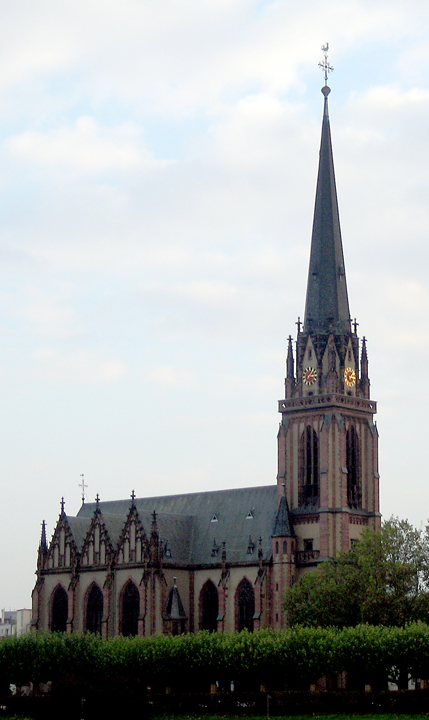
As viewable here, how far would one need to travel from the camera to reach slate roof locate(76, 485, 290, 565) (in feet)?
567

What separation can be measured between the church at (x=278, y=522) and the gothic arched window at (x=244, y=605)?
0.12 meters

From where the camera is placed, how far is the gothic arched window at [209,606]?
6845 inches

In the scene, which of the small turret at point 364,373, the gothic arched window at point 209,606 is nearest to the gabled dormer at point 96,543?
the gothic arched window at point 209,606

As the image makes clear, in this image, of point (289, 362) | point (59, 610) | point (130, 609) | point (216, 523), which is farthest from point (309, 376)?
point (59, 610)

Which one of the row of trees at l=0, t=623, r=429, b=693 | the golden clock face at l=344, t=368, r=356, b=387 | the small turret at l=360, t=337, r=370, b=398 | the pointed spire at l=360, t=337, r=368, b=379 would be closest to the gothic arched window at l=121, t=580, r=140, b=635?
the row of trees at l=0, t=623, r=429, b=693

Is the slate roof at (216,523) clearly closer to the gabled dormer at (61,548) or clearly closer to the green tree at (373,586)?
the gabled dormer at (61,548)

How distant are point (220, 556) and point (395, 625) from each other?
3561 centimetres

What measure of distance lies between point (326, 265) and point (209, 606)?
4379 centimetres

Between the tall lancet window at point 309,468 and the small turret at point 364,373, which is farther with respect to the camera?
the small turret at point 364,373

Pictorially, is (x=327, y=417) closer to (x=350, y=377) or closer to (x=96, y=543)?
(x=350, y=377)

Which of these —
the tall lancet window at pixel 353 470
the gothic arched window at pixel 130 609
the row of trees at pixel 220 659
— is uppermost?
the tall lancet window at pixel 353 470

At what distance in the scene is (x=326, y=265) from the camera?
174m

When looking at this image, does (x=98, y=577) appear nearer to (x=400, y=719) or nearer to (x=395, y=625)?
(x=395, y=625)

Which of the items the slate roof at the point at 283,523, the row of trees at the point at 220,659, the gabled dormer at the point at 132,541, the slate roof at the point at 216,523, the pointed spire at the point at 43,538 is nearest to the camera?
the row of trees at the point at 220,659
